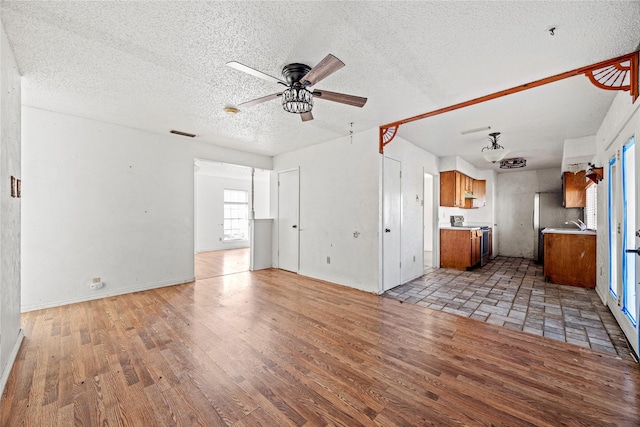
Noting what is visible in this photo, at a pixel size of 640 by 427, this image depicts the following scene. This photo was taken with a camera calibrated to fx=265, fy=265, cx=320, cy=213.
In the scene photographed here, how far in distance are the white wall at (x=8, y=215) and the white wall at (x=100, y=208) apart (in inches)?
46.8

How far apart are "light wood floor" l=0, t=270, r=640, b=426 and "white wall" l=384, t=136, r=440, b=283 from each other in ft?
5.48

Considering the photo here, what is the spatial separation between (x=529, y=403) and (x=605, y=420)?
1.19 ft

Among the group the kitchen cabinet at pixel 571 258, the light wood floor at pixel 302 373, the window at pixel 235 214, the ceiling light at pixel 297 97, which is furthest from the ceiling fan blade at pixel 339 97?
the window at pixel 235 214

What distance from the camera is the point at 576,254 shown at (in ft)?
14.5

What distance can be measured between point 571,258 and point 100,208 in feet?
24.4

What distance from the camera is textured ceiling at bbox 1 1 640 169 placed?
1743 millimetres

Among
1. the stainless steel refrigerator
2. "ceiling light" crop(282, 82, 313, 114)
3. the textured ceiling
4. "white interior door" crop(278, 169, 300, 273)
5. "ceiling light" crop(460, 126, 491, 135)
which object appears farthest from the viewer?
the stainless steel refrigerator

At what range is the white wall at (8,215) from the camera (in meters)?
1.91

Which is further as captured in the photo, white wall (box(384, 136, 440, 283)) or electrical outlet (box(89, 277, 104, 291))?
white wall (box(384, 136, 440, 283))

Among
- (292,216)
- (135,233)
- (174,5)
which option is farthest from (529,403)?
(135,233)

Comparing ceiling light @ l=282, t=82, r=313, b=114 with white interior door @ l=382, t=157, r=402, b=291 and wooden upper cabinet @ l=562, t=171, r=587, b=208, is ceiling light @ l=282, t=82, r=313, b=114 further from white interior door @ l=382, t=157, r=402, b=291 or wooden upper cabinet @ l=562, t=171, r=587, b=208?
wooden upper cabinet @ l=562, t=171, r=587, b=208

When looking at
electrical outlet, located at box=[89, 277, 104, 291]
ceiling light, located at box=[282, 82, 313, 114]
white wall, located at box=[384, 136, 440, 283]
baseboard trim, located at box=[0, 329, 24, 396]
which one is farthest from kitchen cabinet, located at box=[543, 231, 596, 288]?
Answer: electrical outlet, located at box=[89, 277, 104, 291]

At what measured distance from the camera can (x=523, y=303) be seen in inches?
139

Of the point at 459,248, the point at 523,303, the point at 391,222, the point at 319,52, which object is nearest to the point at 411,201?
the point at 391,222
